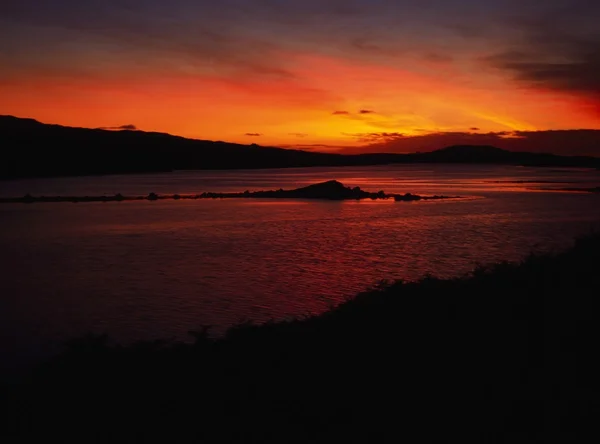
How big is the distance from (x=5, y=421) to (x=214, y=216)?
3562 cm

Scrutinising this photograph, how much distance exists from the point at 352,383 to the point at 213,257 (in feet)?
56.6

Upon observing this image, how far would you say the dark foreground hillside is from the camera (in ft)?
19.3

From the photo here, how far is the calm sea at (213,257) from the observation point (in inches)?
548

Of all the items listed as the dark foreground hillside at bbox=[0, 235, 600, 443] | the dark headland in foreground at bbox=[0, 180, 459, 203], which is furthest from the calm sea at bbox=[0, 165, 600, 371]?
the dark headland in foreground at bbox=[0, 180, 459, 203]

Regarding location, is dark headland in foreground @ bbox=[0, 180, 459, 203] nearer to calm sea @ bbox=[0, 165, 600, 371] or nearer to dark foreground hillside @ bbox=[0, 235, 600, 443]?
calm sea @ bbox=[0, 165, 600, 371]

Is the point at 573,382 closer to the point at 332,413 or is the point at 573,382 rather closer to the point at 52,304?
the point at 332,413

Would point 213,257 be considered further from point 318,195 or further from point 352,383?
point 318,195

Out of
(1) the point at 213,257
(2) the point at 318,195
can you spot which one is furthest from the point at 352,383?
(2) the point at 318,195

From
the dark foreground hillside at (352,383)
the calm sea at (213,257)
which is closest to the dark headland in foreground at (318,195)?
the calm sea at (213,257)

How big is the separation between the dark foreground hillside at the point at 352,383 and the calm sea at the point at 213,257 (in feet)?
13.5

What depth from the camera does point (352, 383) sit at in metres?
6.74

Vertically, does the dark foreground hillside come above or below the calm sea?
above

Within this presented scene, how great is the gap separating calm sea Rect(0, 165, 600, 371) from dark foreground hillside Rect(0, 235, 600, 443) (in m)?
4.11

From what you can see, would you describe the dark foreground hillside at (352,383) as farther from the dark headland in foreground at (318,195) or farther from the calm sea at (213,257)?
the dark headland in foreground at (318,195)
